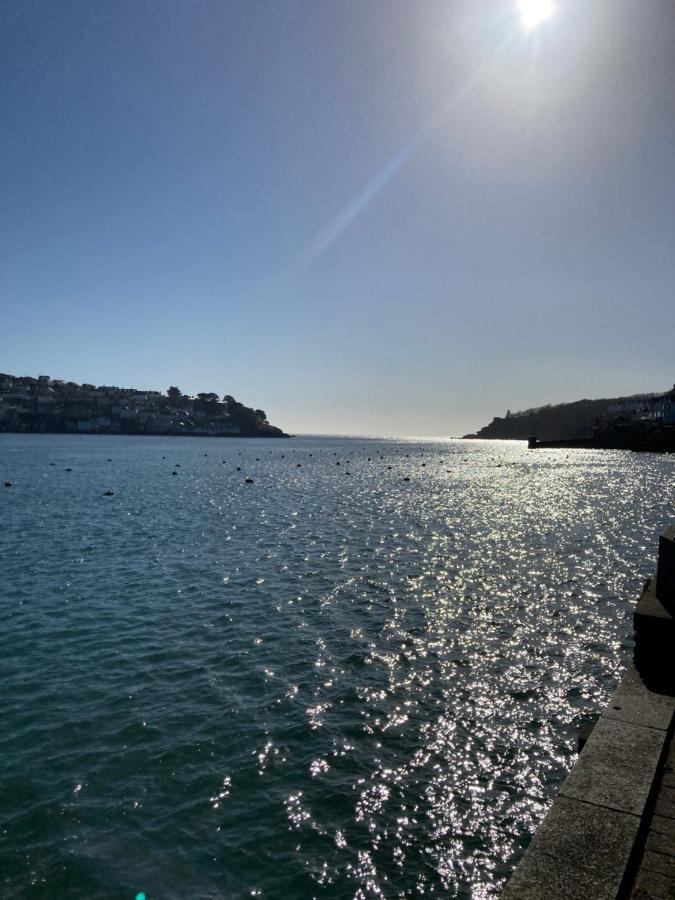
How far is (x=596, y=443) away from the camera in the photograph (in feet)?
577

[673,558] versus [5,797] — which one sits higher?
[673,558]

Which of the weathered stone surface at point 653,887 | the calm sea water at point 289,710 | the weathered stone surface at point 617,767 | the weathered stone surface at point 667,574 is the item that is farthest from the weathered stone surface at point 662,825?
the weathered stone surface at point 667,574

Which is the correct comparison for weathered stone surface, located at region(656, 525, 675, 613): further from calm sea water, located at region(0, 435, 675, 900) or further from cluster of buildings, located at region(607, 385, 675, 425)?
cluster of buildings, located at region(607, 385, 675, 425)

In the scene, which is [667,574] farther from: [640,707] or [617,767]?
[617,767]

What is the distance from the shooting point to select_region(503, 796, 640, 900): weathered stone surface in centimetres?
430

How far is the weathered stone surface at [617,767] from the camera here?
17.9 feet

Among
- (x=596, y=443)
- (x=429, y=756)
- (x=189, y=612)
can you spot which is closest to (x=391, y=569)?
(x=189, y=612)

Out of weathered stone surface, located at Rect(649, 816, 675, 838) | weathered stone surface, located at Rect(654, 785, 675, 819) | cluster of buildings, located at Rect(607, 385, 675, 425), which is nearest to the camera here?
weathered stone surface, located at Rect(649, 816, 675, 838)

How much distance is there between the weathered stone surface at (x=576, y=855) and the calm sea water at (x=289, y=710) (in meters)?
1.92

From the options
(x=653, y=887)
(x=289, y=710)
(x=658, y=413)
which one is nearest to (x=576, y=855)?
(x=653, y=887)

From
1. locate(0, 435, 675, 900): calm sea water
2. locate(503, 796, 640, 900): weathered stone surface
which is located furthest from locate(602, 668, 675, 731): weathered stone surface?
locate(503, 796, 640, 900): weathered stone surface

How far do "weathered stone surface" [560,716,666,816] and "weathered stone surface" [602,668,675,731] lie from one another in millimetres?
198

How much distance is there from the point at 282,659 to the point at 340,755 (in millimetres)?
3984

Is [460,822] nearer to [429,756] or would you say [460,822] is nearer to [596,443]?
[429,756]
